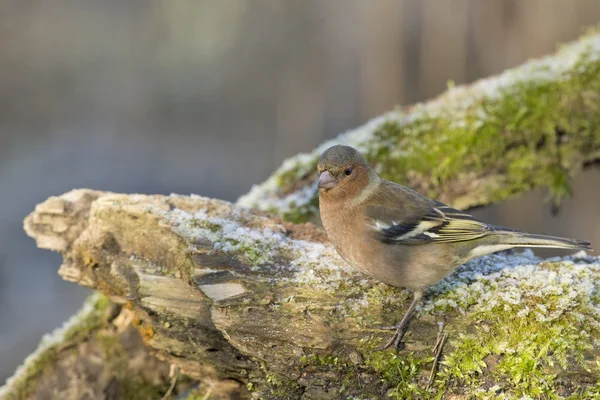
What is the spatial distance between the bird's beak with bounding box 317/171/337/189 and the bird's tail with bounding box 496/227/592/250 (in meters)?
1.13

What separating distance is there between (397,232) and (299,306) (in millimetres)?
804

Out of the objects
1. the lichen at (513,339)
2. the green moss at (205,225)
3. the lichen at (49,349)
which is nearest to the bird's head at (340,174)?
the green moss at (205,225)

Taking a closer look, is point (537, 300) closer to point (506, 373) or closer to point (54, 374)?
point (506, 373)

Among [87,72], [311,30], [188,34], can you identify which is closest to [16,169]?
[87,72]

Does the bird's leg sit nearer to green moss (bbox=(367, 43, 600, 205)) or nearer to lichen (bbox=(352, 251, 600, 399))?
lichen (bbox=(352, 251, 600, 399))

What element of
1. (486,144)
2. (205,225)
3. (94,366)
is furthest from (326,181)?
(94,366)

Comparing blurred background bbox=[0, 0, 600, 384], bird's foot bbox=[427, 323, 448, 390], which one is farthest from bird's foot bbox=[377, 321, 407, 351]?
blurred background bbox=[0, 0, 600, 384]

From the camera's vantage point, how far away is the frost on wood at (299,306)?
2.81 metres

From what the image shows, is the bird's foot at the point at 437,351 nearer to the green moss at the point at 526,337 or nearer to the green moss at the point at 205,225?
the green moss at the point at 526,337

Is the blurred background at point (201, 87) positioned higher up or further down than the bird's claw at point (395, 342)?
higher up

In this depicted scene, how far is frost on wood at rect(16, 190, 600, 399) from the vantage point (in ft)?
9.21

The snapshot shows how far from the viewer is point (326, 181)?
3600 mm

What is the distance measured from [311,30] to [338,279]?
10072 mm

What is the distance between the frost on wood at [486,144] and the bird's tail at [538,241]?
5.66 feet
